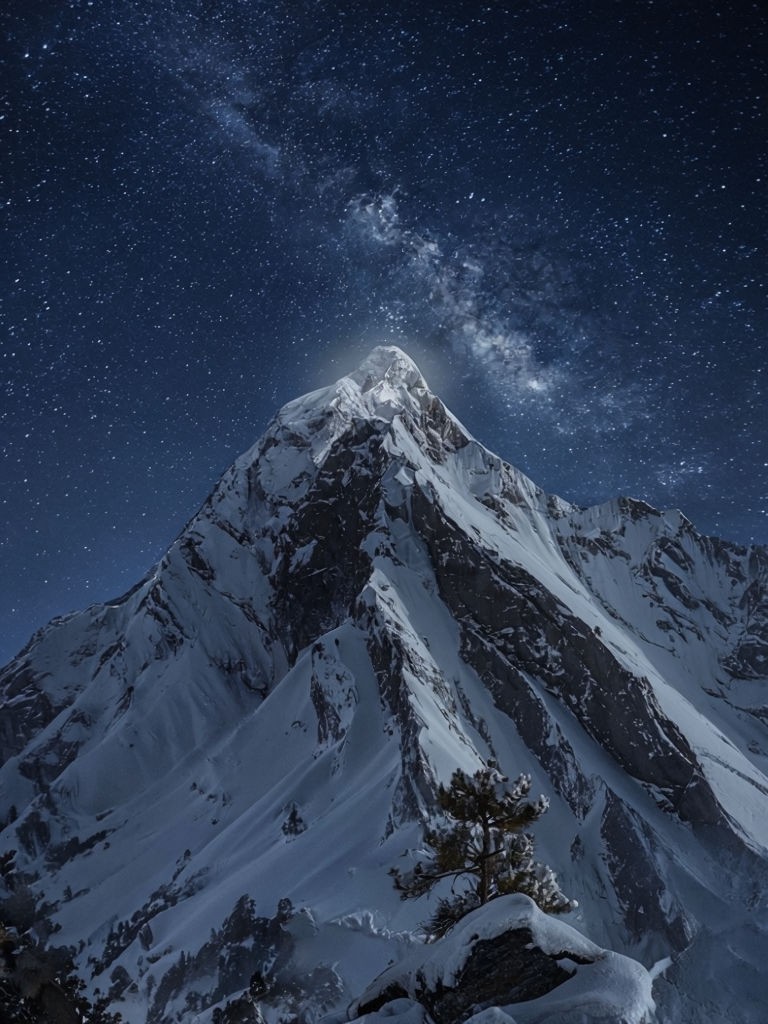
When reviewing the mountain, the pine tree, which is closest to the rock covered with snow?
the mountain

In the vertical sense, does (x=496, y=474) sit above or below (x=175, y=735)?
above

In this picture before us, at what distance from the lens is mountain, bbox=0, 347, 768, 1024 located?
7106cm

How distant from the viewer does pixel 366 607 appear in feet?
386

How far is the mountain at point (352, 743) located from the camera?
71062mm

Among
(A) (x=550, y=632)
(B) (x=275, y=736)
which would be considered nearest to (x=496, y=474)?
(A) (x=550, y=632)

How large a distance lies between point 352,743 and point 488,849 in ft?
281

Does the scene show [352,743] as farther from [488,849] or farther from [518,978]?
[518,978]

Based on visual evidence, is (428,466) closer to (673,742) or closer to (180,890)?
(673,742)

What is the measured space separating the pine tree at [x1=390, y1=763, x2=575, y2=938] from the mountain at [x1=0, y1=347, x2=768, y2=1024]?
355 cm

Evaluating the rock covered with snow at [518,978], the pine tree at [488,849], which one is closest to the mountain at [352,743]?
the rock covered with snow at [518,978]

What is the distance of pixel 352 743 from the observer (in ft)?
312

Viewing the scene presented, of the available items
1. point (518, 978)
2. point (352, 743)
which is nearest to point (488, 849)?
point (518, 978)

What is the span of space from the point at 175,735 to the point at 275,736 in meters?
36.4

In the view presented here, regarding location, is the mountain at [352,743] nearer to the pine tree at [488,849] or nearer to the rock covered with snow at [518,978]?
the rock covered with snow at [518,978]
